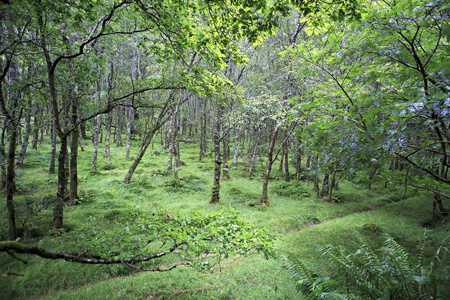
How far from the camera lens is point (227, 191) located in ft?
41.7

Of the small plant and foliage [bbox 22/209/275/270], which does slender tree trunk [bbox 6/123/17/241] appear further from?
the small plant

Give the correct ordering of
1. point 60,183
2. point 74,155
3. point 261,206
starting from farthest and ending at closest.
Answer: point 261,206 < point 74,155 < point 60,183

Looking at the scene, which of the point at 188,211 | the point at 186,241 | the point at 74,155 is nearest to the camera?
the point at 186,241

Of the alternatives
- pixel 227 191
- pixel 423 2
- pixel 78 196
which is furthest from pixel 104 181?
pixel 423 2

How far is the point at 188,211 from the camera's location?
29.2ft

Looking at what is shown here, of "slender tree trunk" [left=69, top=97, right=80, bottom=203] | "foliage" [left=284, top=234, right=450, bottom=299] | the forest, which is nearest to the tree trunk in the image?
the forest

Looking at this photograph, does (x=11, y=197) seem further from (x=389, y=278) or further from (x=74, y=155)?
(x=389, y=278)

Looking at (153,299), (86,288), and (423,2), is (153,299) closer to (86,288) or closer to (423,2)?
(86,288)

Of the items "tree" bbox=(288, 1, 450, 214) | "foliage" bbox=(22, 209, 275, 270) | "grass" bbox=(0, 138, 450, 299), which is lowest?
"grass" bbox=(0, 138, 450, 299)

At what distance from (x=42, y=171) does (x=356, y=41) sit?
18255 mm

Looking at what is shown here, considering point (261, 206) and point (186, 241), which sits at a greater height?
point (186, 241)

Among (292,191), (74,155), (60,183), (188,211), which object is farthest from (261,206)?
(74,155)

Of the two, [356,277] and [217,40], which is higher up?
[217,40]

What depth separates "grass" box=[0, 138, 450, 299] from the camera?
14.4 ft
